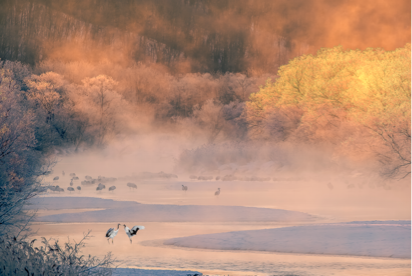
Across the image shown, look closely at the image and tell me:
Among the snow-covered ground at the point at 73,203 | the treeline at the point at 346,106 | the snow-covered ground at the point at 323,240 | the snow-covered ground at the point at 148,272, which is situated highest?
the treeline at the point at 346,106

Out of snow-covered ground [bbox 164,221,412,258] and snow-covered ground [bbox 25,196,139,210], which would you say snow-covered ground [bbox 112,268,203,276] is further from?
snow-covered ground [bbox 25,196,139,210]

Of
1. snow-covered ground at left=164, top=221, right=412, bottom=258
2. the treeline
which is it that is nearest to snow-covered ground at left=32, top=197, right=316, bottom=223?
snow-covered ground at left=164, top=221, right=412, bottom=258

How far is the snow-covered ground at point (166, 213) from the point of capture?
26006 mm

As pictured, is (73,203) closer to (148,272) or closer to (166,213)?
(166,213)

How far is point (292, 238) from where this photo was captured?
2041cm

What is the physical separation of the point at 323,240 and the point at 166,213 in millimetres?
10409

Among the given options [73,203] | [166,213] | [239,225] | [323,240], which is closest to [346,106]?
[166,213]

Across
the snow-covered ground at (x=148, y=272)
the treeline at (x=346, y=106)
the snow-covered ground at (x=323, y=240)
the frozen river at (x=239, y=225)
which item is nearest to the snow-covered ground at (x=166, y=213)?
the frozen river at (x=239, y=225)

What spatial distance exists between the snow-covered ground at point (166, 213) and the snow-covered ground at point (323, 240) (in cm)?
386

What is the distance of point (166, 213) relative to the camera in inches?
1107

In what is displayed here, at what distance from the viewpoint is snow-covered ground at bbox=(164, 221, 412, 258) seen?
723 inches

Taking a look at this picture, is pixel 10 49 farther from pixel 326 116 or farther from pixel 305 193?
pixel 305 193

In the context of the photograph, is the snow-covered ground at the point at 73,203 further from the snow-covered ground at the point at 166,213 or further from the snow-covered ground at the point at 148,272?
the snow-covered ground at the point at 148,272

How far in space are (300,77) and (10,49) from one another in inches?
1999
